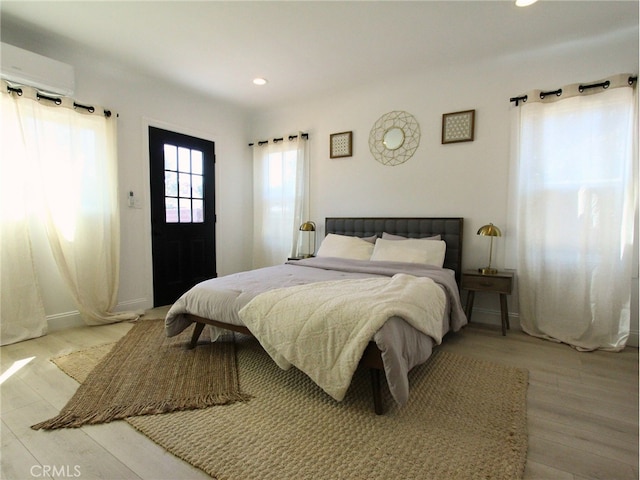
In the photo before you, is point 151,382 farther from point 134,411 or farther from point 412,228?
point 412,228

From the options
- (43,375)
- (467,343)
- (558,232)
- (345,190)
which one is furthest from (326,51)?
(43,375)

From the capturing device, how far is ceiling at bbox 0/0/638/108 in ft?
7.82

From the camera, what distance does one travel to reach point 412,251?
317cm

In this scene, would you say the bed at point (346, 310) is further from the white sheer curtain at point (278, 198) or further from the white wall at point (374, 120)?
the white sheer curtain at point (278, 198)

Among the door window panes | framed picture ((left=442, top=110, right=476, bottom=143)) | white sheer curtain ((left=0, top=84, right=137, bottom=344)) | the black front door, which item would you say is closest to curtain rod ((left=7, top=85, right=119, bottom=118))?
white sheer curtain ((left=0, top=84, right=137, bottom=344))

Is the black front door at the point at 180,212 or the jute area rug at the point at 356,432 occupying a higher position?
the black front door at the point at 180,212

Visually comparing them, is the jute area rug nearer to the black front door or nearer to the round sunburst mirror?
the black front door

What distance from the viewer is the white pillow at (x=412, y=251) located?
311 cm

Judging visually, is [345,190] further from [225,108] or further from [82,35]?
[82,35]

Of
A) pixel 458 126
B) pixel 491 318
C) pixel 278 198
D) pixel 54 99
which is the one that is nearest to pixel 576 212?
pixel 491 318

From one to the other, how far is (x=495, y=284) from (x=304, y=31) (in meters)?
2.87

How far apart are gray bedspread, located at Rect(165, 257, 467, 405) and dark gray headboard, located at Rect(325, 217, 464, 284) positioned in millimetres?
378

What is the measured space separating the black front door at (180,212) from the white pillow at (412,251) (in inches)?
96.5

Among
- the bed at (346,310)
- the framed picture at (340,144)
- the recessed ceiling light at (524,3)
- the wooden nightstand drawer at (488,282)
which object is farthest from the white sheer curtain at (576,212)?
the framed picture at (340,144)
